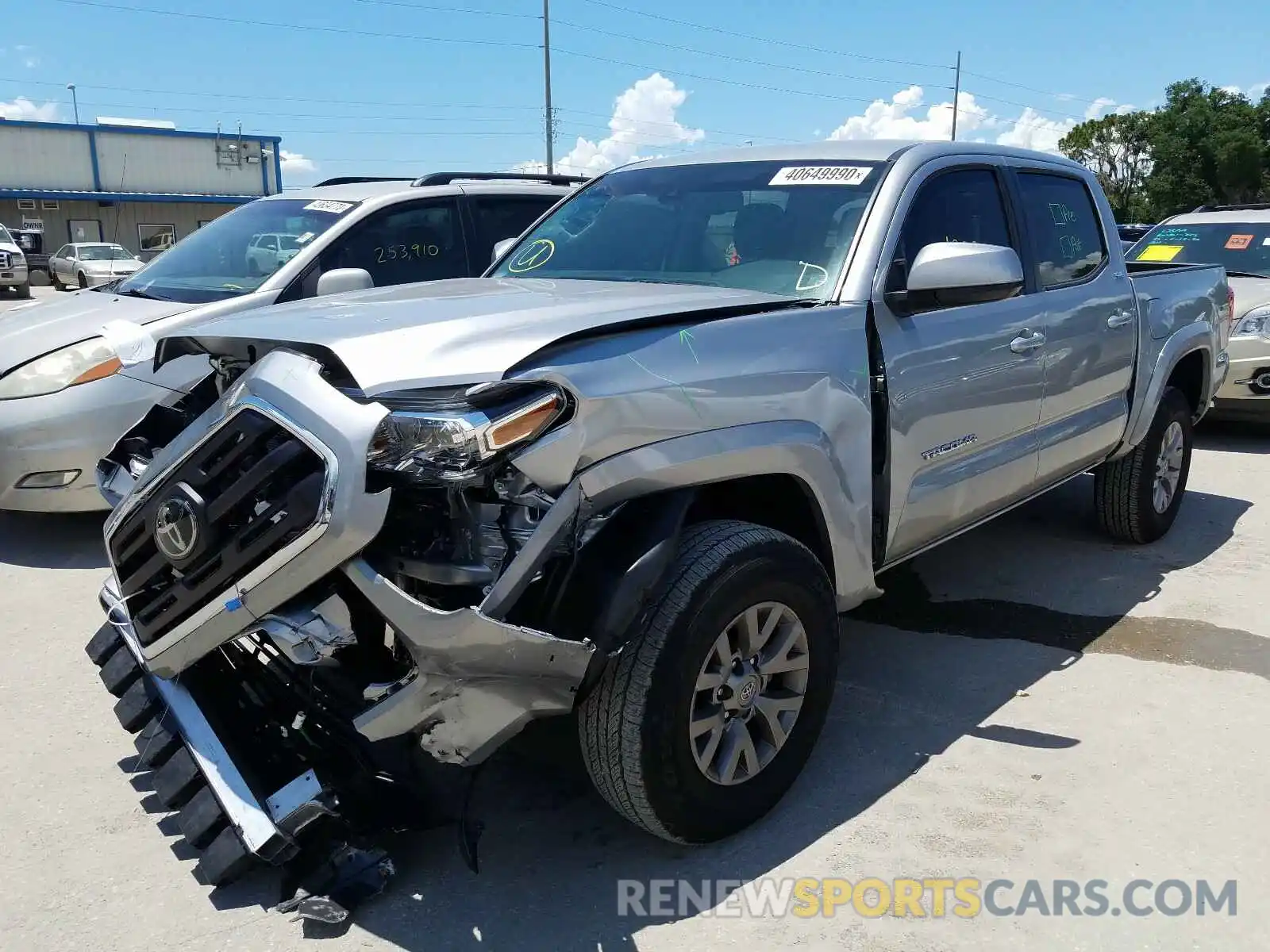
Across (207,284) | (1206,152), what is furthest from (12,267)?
(1206,152)

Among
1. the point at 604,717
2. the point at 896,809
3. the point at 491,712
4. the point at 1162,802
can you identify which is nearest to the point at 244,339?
the point at 491,712

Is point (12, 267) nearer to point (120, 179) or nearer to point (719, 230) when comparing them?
point (120, 179)

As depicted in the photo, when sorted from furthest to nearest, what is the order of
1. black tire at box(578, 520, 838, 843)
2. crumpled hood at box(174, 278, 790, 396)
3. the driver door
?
1. the driver door
2. black tire at box(578, 520, 838, 843)
3. crumpled hood at box(174, 278, 790, 396)

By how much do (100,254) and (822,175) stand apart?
30.4 meters

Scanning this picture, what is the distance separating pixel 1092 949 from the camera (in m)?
2.48

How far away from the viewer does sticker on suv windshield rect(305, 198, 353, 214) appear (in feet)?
19.5

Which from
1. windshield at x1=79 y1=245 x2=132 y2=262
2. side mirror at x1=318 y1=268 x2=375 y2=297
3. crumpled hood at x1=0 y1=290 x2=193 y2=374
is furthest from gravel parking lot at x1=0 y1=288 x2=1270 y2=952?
windshield at x1=79 y1=245 x2=132 y2=262

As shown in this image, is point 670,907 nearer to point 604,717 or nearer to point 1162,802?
point 604,717

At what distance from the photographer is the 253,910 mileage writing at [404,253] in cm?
596

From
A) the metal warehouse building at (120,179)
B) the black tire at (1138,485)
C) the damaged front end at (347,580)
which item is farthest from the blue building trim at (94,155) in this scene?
the damaged front end at (347,580)

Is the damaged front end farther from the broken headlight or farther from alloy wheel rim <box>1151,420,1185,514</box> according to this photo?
alloy wheel rim <box>1151,420,1185,514</box>

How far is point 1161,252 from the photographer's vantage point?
372 inches

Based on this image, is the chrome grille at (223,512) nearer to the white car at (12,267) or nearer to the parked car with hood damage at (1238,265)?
the parked car with hood damage at (1238,265)

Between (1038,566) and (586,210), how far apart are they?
2.90 metres
